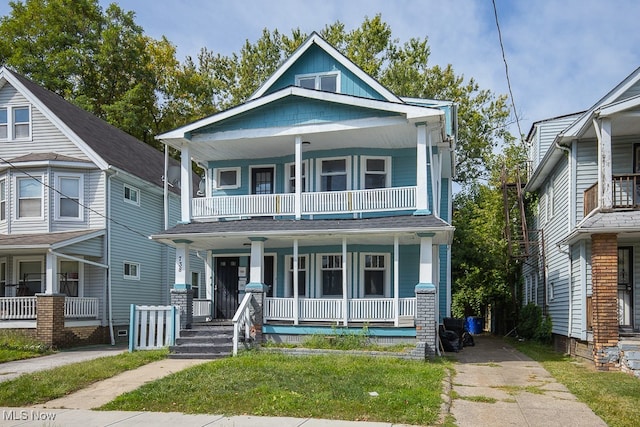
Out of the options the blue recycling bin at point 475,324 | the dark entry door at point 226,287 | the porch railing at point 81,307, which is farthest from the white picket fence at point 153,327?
the blue recycling bin at point 475,324

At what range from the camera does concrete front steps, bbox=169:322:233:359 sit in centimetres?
1524

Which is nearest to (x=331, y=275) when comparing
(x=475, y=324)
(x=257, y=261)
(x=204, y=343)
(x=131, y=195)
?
(x=257, y=261)

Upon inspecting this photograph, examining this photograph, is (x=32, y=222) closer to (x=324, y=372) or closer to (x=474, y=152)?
(x=324, y=372)

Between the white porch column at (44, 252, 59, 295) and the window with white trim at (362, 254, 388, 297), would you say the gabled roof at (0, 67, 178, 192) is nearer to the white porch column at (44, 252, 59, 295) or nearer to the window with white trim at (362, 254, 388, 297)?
the white porch column at (44, 252, 59, 295)

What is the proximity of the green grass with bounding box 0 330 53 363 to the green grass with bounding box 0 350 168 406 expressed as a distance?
3263mm

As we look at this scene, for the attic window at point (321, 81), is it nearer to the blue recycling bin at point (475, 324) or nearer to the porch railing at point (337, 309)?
the porch railing at point (337, 309)

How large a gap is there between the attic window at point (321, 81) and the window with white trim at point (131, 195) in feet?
27.5

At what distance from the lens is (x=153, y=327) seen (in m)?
16.8

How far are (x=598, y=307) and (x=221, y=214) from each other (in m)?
10.2

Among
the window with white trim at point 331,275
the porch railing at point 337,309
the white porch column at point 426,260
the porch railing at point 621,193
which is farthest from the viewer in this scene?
the window with white trim at point 331,275

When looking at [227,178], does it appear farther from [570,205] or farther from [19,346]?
[570,205]

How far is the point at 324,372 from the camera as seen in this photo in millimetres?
12320

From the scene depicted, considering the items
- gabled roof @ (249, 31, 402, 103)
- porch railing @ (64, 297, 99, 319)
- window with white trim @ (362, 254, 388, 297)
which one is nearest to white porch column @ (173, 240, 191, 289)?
porch railing @ (64, 297, 99, 319)

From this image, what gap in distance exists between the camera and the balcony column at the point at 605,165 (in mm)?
14453
